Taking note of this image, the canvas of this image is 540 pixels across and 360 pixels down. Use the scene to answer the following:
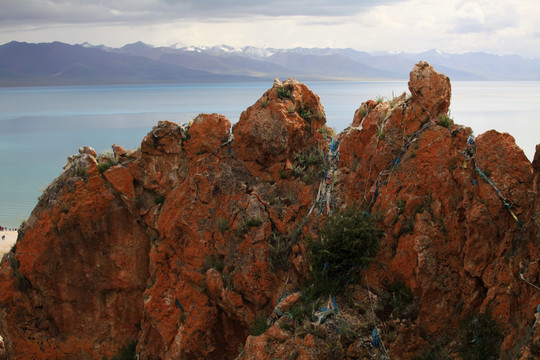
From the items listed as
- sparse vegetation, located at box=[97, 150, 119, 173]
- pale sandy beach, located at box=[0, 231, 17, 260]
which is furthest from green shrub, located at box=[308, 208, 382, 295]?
pale sandy beach, located at box=[0, 231, 17, 260]

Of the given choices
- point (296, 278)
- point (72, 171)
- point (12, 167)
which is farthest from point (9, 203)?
point (296, 278)

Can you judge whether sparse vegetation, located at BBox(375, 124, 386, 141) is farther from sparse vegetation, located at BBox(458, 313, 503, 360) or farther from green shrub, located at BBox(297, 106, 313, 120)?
sparse vegetation, located at BBox(458, 313, 503, 360)

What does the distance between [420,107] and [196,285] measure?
5238 millimetres

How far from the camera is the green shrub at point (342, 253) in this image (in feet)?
29.2

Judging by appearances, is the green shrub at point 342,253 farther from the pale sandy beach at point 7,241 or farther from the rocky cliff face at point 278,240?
the pale sandy beach at point 7,241

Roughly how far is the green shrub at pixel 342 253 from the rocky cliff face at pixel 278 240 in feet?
0.73

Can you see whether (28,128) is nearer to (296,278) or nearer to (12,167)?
(12,167)

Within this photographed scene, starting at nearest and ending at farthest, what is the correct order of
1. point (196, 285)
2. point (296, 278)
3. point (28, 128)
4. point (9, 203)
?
1. point (296, 278)
2. point (196, 285)
3. point (9, 203)
4. point (28, 128)

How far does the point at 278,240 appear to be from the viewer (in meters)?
10.2

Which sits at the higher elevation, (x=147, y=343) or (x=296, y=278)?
(x=296, y=278)

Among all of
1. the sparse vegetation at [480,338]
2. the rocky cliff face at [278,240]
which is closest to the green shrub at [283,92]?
the rocky cliff face at [278,240]

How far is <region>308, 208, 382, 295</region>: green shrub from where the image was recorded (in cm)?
891

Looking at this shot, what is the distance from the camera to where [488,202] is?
8414mm

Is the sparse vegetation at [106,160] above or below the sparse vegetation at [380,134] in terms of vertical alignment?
below
